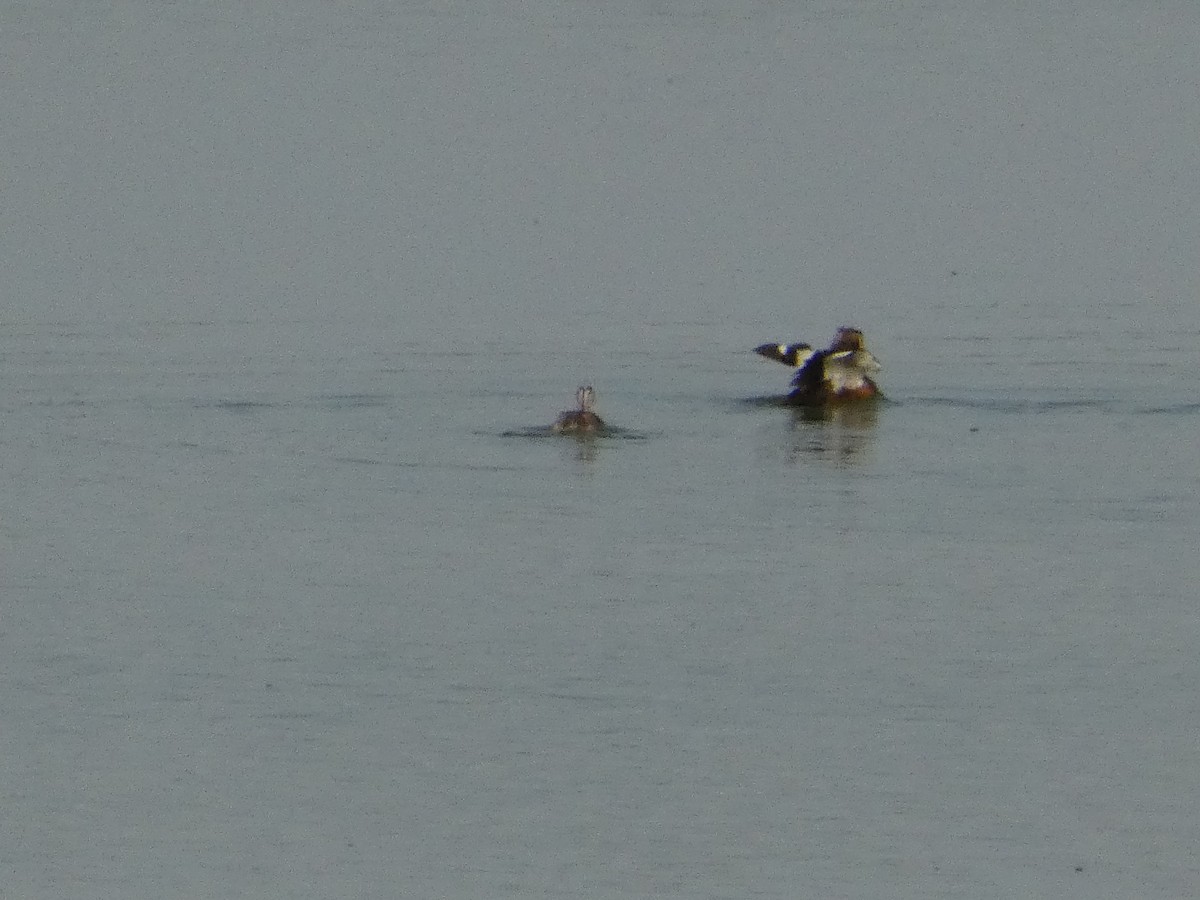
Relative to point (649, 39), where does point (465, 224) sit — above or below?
below

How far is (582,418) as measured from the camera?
14.2 meters

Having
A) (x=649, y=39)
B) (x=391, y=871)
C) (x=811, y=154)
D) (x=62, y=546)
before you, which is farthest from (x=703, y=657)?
(x=649, y=39)

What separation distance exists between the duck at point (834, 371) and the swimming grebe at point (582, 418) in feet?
4.57

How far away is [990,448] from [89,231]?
8.05m

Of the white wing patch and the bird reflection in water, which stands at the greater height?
the white wing patch

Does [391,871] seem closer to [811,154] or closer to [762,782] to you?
[762,782]

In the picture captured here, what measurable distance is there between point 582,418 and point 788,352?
191 cm

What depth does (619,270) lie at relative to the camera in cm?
1886

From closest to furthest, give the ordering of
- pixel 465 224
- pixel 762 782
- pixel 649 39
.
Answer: pixel 762 782
pixel 465 224
pixel 649 39

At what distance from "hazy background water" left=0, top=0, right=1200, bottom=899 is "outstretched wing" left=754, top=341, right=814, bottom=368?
185 mm

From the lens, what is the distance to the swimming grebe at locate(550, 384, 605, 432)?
1424cm

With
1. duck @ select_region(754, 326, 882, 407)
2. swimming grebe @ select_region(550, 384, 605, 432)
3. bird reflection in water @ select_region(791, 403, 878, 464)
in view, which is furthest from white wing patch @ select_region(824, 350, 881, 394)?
swimming grebe @ select_region(550, 384, 605, 432)

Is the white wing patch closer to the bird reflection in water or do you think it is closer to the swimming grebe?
the bird reflection in water

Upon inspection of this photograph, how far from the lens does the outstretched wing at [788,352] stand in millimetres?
15664
